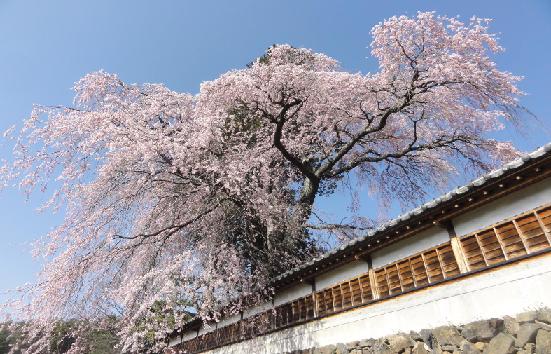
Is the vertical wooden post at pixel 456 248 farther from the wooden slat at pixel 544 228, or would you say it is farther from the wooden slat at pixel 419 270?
the wooden slat at pixel 544 228

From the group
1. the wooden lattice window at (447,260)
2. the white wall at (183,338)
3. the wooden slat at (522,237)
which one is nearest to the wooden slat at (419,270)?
the wooden lattice window at (447,260)

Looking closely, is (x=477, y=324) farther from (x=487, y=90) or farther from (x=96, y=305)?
(x=96, y=305)

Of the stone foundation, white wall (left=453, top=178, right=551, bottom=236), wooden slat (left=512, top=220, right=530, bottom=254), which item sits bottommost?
the stone foundation

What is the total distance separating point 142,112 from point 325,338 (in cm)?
963

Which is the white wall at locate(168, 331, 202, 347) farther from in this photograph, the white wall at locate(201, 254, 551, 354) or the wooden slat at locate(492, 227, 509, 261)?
the wooden slat at locate(492, 227, 509, 261)

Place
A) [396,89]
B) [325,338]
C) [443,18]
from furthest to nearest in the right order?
[396,89] < [443,18] < [325,338]

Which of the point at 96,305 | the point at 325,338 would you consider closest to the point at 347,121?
the point at 325,338

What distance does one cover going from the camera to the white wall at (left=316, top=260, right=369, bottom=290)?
9.11 meters

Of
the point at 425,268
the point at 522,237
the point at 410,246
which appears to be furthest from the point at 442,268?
the point at 522,237

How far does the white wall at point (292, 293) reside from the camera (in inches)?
431

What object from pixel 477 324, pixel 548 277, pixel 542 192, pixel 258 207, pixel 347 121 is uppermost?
pixel 347 121

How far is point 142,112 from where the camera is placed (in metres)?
13.7

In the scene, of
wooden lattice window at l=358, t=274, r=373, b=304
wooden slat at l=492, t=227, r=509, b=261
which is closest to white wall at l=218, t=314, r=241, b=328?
wooden lattice window at l=358, t=274, r=373, b=304

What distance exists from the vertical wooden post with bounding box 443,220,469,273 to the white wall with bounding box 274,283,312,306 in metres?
4.71
